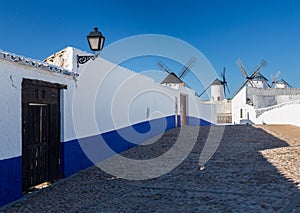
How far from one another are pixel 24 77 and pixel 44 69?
24.0 inches

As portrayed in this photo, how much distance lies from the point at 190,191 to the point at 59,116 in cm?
336

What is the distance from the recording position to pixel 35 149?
618cm

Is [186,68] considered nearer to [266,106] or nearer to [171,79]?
[171,79]

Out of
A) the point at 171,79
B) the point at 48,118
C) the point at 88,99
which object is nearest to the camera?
the point at 48,118

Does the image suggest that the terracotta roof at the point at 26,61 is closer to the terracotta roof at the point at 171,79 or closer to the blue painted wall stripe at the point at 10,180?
the blue painted wall stripe at the point at 10,180

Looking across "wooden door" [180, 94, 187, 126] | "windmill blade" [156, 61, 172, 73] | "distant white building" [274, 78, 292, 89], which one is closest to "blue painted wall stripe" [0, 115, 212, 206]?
"wooden door" [180, 94, 187, 126]

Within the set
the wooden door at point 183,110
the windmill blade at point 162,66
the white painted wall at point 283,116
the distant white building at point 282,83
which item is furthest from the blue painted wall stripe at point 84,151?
the distant white building at point 282,83

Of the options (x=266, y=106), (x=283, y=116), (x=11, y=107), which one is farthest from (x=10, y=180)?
(x=266, y=106)

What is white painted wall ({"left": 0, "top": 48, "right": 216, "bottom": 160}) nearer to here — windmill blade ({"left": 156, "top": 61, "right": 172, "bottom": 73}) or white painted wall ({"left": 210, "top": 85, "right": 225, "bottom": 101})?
windmill blade ({"left": 156, "top": 61, "right": 172, "bottom": 73})

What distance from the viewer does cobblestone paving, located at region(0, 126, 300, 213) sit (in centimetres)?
478

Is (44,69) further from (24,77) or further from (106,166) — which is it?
(106,166)

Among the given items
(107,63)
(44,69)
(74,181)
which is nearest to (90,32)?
(44,69)

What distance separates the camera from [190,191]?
5.68 m

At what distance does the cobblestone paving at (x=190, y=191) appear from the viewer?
15.7 ft
